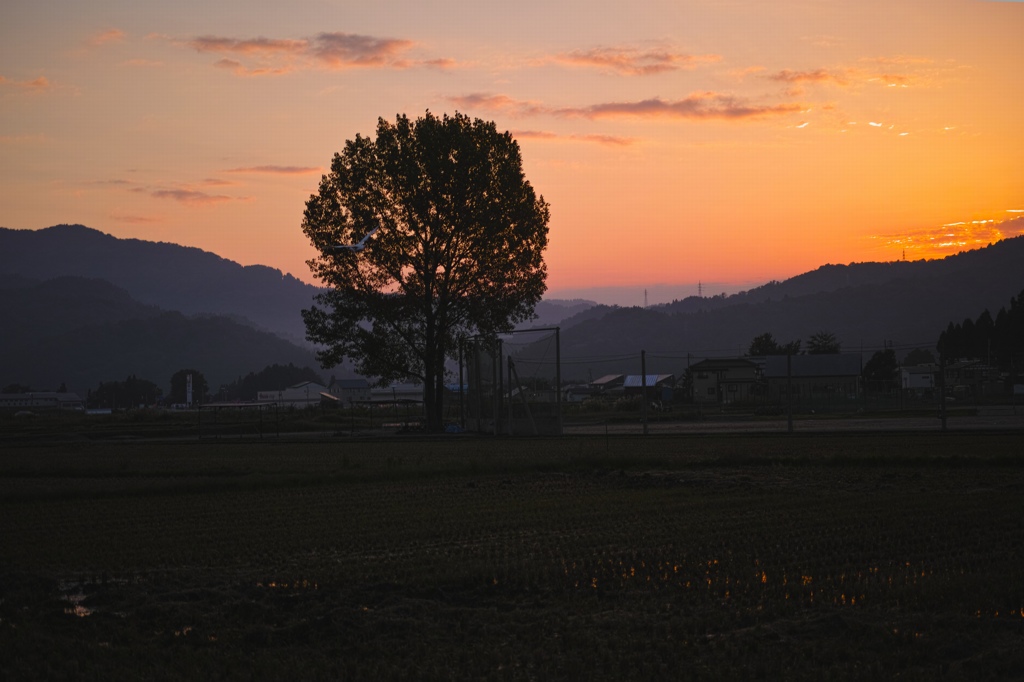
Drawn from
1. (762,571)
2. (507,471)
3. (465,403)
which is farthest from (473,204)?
(762,571)

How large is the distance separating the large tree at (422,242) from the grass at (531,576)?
21083 mm

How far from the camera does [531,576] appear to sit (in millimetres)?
9148

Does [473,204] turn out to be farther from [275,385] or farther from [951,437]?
[275,385]

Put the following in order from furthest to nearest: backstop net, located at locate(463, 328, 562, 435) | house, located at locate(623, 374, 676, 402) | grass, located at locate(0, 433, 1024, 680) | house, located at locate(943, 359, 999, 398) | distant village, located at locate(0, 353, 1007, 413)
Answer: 1. house, located at locate(623, 374, 676, 402)
2. house, located at locate(943, 359, 999, 398)
3. distant village, located at locate(0, 353, 1007, 413)
4. backstop net, located at locate(463, 328, 562, 435)
5. grass, located at locate(0, 433, 1024, 680)

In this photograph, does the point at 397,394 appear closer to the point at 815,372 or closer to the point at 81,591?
the point at 815,372

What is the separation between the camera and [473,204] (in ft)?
127

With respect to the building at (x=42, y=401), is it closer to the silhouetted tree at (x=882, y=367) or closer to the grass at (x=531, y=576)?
the silhouetted tree at (x=882, y=367)

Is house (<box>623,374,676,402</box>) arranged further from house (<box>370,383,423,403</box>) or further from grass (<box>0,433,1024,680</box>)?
grass (<box>0,433,1024,680</box>)

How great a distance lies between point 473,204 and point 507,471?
20.3 metres

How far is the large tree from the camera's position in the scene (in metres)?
38.4

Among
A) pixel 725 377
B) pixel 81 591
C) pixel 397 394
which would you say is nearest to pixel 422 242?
pixel 81 591

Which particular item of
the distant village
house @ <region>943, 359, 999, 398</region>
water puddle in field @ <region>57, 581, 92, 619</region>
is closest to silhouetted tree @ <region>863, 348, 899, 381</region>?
the distant village

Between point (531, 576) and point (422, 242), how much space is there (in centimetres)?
3096

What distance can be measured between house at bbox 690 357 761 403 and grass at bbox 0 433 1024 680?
2189 inches
